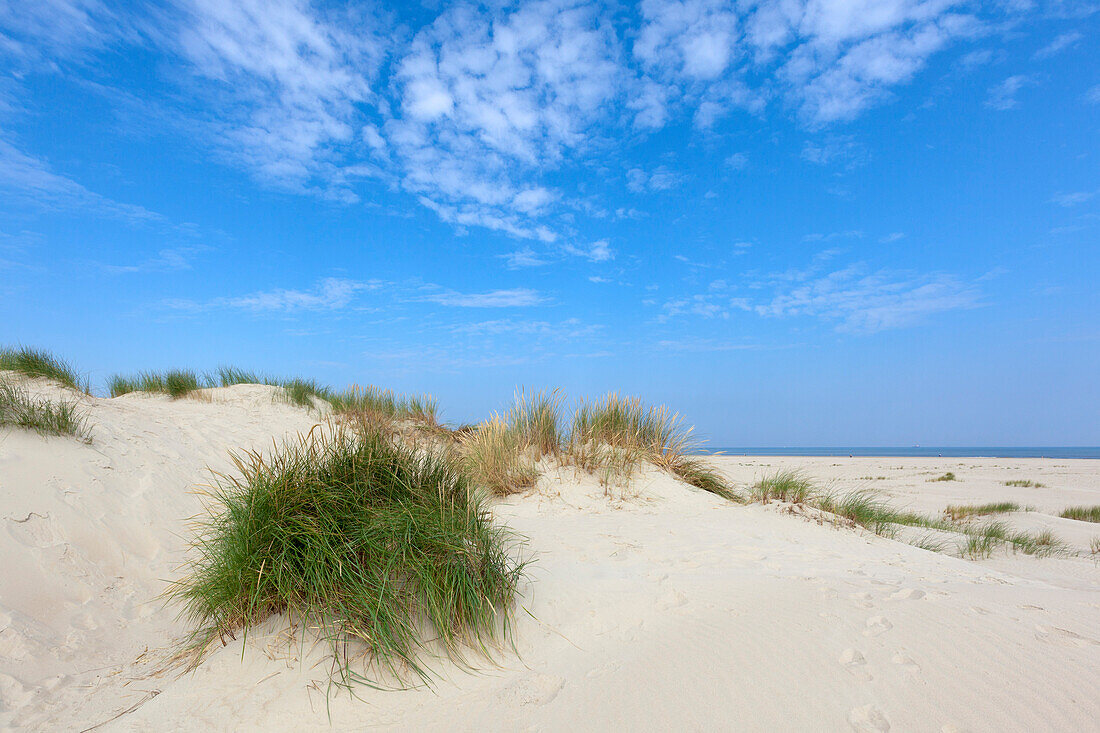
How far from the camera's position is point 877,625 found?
9.30 ft

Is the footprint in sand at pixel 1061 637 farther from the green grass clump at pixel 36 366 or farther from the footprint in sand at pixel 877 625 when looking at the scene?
the green grass clump at pixel 36 366

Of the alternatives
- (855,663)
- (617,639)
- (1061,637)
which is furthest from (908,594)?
(617,639)

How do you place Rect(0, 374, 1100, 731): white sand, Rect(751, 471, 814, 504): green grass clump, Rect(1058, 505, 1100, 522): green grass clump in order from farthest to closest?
Rect(1058, 505, 1100, 522): green grass clump
Rect(751, 471, 814, 504): green grass clump
Rect(0, 374, 1100, 731): white sand

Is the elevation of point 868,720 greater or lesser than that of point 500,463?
lesser

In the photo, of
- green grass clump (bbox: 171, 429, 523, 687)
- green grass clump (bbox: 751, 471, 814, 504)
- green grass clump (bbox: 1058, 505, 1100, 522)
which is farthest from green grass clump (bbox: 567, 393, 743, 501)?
green grass clump (bbox: 1058, 505, 1100, 522)

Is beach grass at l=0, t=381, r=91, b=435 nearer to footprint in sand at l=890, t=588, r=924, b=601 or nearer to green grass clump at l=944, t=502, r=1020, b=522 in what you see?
footprint in sand at l=890, t=588, r=924, b=601

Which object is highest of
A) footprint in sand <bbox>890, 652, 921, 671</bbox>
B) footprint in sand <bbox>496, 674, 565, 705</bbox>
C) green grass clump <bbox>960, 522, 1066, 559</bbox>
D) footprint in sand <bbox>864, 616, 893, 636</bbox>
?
footprint in sand <bbox>864, 616, 893, 636</bbox>

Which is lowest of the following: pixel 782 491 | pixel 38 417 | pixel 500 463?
pixel 782 491

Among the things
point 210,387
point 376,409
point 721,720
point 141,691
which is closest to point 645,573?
point 721,720

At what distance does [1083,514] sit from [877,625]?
11.3m

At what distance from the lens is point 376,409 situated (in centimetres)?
1148

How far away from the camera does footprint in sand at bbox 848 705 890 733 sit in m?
2.06

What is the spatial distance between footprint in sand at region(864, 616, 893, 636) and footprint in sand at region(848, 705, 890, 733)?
2.21ft

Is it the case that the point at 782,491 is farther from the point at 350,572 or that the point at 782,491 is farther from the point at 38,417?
the point at 38,417
